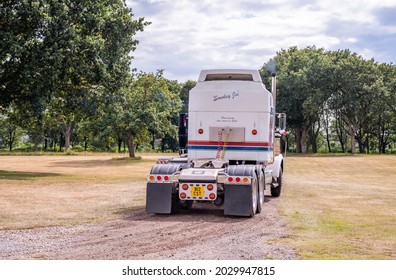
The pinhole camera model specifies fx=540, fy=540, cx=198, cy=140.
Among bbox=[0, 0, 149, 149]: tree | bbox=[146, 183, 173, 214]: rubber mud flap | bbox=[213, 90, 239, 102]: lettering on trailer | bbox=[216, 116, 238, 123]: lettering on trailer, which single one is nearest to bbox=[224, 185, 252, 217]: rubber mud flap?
bbox=[146, 183, 173, 214]: rubber mud flap

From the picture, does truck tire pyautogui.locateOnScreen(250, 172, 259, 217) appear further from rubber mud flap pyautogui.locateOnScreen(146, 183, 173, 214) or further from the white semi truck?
rubber mud flap pyautogui.locateOnScreen(146, 183, 173, 214)

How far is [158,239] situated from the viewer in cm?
1195

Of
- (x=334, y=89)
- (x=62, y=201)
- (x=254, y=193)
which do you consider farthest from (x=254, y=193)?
(x=334, y=89)

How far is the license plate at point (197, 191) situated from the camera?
15.2 meters

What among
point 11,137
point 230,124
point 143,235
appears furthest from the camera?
point 11,137

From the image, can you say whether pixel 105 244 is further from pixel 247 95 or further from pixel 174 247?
pixel 247 95

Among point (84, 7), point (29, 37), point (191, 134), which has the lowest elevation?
point (191, 134)

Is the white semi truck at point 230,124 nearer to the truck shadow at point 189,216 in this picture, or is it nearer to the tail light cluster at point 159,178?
the truck shadow at point 189,216

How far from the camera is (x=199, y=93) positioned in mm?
17469

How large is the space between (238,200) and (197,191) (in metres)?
1.19

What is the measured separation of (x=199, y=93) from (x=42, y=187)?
11866 millimetres

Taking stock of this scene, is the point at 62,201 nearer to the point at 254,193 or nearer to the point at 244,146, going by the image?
the point at 244,146

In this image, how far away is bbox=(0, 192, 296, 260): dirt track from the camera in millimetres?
10289
